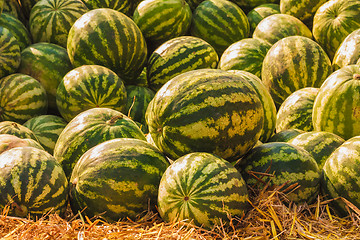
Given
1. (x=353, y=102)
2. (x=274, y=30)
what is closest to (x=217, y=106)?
(x=353, y=102)

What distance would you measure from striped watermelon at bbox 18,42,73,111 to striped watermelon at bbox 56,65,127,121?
57 centimetres

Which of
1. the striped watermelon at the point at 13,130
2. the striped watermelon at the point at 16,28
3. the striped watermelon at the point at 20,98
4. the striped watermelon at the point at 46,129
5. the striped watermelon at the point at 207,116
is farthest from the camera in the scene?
the striped watermelon at the point at 16,28

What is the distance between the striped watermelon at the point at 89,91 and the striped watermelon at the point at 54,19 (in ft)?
4.03

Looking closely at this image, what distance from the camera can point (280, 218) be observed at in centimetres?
243

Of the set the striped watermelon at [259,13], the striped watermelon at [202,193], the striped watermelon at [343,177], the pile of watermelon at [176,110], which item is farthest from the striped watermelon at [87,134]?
the striped watermelon at [259,13]

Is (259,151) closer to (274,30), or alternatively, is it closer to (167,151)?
(167,151)

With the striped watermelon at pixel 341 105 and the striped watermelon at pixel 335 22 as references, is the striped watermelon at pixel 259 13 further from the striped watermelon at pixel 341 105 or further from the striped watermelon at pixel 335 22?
the striped watermelon at pixel 341 105

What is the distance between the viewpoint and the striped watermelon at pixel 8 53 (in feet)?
14.3

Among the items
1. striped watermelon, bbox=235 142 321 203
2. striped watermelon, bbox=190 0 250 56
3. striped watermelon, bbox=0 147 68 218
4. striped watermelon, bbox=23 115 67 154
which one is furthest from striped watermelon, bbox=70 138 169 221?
striped watermelon, bbox=190 0 250 56

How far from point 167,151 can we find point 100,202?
521mm

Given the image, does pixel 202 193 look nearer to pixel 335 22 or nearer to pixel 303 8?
pixel 335 22

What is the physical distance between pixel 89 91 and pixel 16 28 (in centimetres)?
172

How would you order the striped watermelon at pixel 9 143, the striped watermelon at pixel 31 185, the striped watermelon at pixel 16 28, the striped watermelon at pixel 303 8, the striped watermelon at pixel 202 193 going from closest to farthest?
the striped watermelon at pixel 202 193, the striped watermelon at pixel 31 185, the striped watermelon at pixel 9 143, the striped watermelon at pixel 16 28, the striped watermelon at pixel 303 8

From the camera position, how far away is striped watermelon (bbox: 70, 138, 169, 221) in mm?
2475
